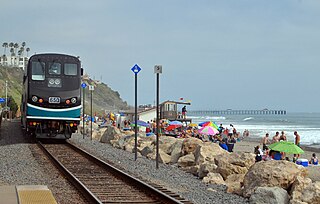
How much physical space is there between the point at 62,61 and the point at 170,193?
12.3 metres

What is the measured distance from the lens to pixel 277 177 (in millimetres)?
10844

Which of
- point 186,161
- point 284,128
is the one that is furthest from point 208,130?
point 284,128

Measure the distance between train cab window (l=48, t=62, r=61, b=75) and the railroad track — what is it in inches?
207

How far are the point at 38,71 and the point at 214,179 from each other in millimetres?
10709

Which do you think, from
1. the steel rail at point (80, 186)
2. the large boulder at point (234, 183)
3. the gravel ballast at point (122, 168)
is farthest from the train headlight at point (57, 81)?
the large boulder at point (234, 183)

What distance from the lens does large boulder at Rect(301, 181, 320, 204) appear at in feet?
31.0

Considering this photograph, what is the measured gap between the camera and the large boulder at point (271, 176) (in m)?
10.7

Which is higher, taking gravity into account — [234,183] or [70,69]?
[70,69]

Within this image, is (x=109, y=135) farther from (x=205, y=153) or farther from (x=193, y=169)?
(x=193, y=169)

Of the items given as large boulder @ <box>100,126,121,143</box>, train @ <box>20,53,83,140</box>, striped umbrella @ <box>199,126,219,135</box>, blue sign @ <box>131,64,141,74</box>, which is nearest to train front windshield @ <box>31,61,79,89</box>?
train @ <box>20,53,83,140</box>

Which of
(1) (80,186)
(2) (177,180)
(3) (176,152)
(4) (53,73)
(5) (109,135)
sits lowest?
(2) (177,180)

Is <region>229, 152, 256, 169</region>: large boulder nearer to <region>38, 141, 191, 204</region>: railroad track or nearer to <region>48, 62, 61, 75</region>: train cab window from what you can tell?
<region>38, 141, 191, 204</region>: railroad track

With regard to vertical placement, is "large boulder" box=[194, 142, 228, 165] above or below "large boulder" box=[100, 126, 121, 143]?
below

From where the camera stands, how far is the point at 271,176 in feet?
Answer: 35.6
